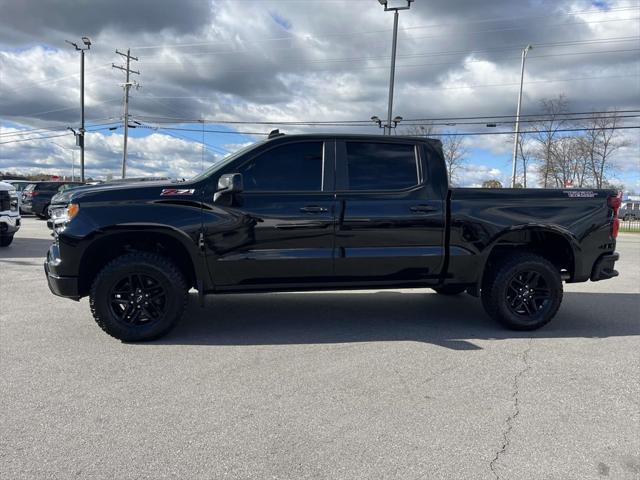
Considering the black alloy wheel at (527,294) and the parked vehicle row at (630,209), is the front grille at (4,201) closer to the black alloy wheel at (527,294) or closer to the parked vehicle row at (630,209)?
the black alloy wheel at (527,294)

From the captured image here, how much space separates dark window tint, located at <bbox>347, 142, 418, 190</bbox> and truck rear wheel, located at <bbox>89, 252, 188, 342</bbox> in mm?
1991

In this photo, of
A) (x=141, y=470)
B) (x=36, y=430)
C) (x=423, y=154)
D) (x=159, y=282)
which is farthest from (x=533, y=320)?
(x=36, y=430)

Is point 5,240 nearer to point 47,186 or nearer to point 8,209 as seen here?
point 8,209

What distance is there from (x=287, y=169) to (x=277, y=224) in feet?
1.88

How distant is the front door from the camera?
4.82 m

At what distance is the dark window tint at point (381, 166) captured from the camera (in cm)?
514

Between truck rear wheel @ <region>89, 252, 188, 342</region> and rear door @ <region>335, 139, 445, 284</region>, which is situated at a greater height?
rear door @ <region>335, 139, 445, 284</region>

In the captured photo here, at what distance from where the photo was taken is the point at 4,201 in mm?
10828

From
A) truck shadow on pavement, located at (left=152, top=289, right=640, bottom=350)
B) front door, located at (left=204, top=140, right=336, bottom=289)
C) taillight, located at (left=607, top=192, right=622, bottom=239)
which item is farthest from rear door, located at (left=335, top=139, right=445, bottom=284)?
taillight, located at (left=607, top=192, right=622, bottom=239)

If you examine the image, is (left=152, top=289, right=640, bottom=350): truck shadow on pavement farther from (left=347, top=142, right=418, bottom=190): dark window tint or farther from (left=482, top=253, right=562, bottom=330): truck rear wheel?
(left=347, top=142, right=418, bottom=190): dark window tint

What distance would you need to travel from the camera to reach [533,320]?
5.41 m

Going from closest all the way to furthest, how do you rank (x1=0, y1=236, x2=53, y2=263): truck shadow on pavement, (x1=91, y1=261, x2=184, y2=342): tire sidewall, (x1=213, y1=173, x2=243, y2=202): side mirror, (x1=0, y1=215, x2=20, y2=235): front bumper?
(x1=213, y1=173, x2=243, y2=202): side mirror → (x1=91, y1=261, x2=184, y2=342): tire sidewall → (x1=0, y1=236, x2=53, y2=263): truck shadow on pavement → (x1=0, y1=215, x2=20, y2=235): front bumper

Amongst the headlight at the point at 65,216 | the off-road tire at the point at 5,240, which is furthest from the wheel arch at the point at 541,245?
the off-road tire at the point at 5,240

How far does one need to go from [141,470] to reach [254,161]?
3.01m
